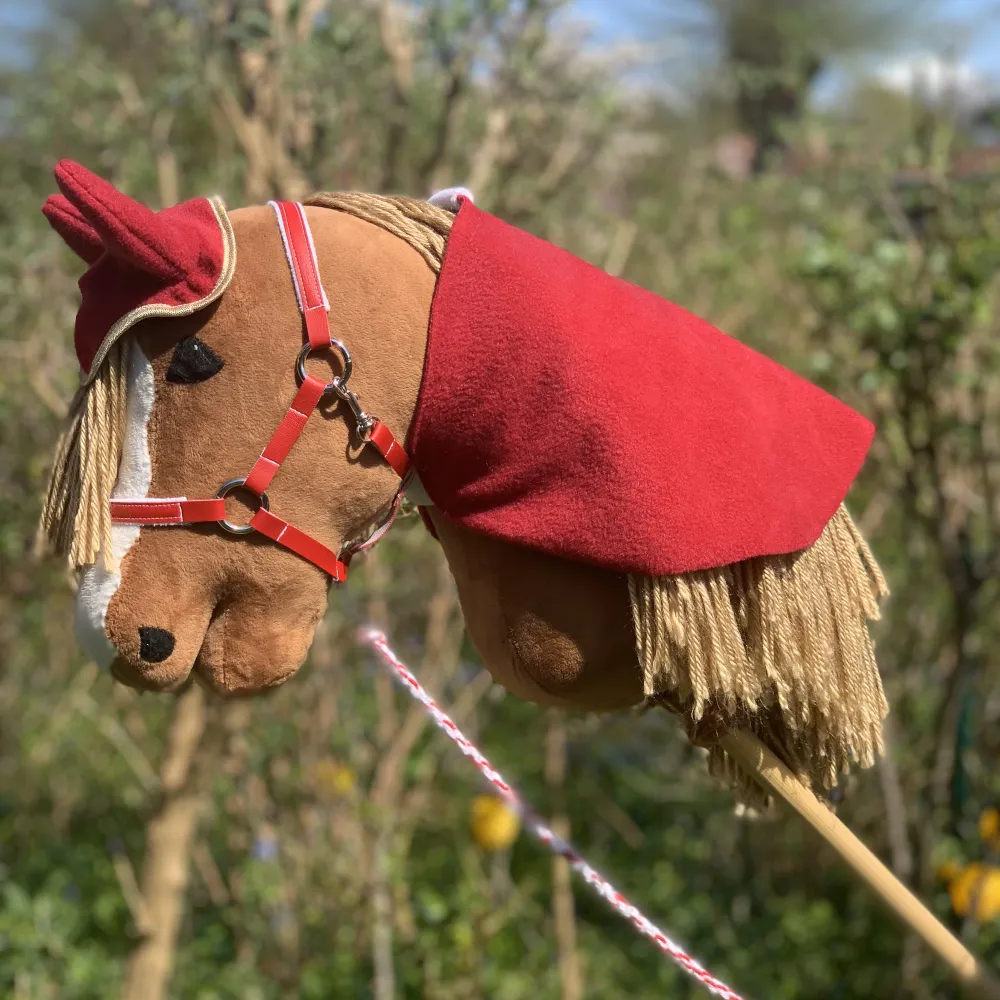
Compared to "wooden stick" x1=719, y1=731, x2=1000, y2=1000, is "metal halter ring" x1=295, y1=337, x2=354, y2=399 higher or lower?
higher

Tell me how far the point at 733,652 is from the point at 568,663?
0.13m

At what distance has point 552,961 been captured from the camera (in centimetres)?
254

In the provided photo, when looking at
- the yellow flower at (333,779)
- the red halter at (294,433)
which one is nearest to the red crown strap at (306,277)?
the red halter at (294,433)

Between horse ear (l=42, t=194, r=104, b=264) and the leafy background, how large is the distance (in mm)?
920

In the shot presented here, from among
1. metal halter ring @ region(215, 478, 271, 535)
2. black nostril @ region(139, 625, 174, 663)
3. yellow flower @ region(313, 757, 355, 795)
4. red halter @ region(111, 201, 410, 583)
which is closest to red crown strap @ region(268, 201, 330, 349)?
red halter @ region(111, 201, 410, 583)

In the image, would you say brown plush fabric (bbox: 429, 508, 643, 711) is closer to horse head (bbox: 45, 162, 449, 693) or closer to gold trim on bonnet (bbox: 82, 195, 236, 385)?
horse head (bbox: 45, 162, 449, 693)

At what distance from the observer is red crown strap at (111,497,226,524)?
80 centimetres

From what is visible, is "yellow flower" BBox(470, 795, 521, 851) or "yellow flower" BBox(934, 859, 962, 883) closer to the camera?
"yellow flower" BBox(934, 859, 962, 883)

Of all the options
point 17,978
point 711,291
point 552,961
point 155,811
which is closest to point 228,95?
point 155,811

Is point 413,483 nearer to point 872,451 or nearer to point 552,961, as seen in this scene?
point 872,451

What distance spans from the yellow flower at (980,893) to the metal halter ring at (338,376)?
1.57 meters

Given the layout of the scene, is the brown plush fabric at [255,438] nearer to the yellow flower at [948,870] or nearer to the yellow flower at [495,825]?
the yellow flower at [495,825]

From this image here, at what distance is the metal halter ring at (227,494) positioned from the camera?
2.61 feet

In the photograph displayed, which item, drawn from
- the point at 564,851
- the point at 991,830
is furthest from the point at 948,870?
the point at 564,851
